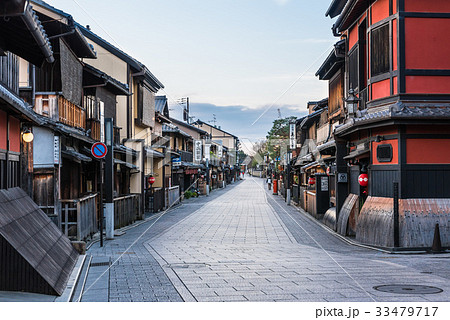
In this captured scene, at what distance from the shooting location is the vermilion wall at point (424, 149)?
16.6 meters

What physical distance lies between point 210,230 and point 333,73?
11523 mm

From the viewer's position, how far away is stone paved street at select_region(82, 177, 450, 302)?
9578mm

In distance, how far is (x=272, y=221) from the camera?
28.4 m

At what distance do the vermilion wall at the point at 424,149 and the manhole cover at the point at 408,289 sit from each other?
7.25 metres

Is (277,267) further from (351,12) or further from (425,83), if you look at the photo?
(351,12)

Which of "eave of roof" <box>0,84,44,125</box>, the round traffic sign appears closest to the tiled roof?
the round traffic sign

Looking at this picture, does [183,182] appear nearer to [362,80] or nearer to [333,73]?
[333,73]

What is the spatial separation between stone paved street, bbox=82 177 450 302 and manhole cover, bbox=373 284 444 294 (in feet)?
0.79

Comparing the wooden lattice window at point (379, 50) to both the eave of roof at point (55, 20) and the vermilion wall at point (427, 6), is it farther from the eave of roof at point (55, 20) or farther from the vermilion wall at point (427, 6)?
the eave of roof at point (55, 20)

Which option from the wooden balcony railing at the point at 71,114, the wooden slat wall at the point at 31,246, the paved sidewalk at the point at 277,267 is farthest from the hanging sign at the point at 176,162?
the wooden slat wall at the point at 31,246

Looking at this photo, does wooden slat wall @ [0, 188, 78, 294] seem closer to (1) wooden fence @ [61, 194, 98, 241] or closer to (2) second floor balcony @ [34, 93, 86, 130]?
(1) wooden fence @ [61, 194, 98, 241]

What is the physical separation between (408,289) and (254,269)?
3.87m

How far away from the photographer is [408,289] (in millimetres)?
9789

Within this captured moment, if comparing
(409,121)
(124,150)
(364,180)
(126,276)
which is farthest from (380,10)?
(124,150)
